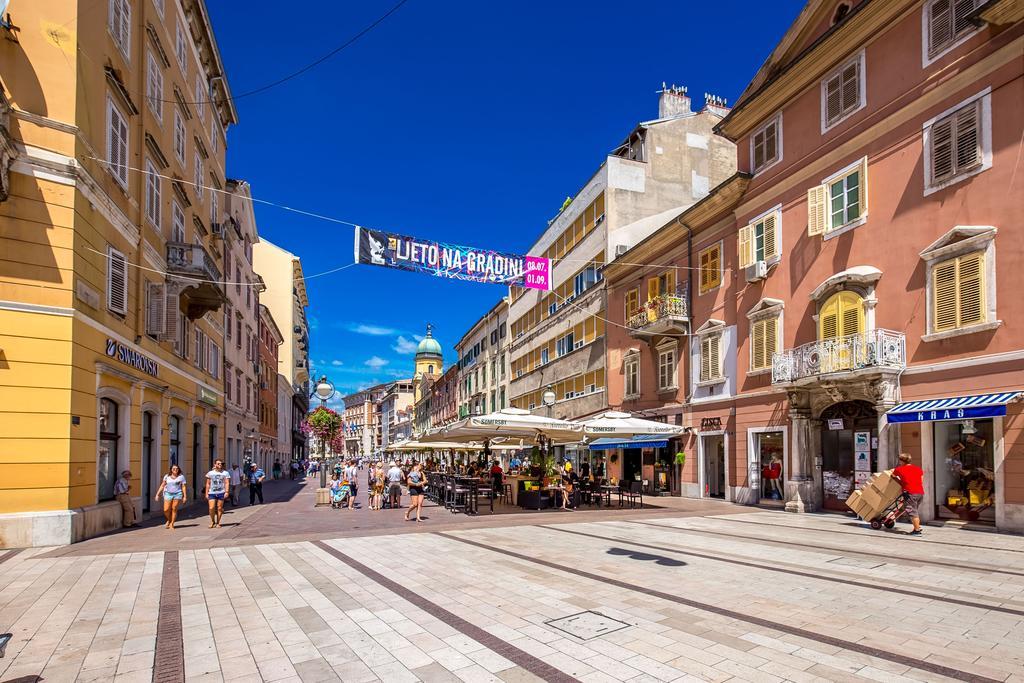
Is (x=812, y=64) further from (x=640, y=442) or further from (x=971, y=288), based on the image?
(x=640, y=442)

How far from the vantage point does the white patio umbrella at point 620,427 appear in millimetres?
19641

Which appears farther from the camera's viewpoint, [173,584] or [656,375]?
[656,375]

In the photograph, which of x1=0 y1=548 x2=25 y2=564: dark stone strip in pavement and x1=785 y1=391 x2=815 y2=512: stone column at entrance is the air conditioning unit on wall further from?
x1=0 y1=548 x2=25 y2=564: dark stone strip in pavement

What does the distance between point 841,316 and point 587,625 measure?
585 inches

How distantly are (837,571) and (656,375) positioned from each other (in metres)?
19.6

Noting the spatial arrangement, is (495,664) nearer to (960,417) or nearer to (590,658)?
(590,658)

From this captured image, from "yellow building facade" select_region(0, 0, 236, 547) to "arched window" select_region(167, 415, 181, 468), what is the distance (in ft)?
0.81

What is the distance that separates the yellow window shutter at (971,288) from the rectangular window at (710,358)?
9.60 meters

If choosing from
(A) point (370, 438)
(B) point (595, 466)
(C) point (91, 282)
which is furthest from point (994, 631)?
(A) point (370, 438)

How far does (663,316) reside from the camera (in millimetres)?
26688

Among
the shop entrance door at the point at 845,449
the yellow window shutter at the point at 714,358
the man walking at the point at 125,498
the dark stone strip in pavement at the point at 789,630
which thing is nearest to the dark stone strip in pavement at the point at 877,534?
the shop entrance door at the point at 845,449

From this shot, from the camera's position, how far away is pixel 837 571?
9406 millimetres

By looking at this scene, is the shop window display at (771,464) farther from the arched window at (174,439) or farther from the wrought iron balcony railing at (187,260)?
the arched window at (174,439)

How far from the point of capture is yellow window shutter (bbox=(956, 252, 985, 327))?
1436 centimetres
